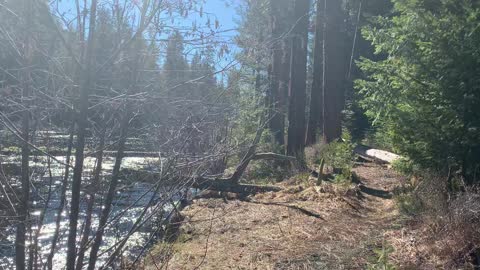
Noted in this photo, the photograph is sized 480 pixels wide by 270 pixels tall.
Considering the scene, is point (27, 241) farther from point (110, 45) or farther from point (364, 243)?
point (364, 243)

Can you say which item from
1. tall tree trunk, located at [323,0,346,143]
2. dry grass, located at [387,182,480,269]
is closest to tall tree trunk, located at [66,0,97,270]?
dry grass, located at [387,182,480,269]

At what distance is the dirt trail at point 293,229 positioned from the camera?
5645 mm

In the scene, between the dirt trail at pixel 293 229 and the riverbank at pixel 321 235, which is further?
the dirt trail at pixel 293 229

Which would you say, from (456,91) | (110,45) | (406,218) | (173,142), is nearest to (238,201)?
(406,218)

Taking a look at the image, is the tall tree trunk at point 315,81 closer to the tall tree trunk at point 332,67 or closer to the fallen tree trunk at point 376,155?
the tall tree trunk at point 332,67

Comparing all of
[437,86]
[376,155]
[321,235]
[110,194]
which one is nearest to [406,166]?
[437,86]

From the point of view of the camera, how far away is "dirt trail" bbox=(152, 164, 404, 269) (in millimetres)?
5645

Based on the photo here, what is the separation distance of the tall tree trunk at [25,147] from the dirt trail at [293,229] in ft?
4.56

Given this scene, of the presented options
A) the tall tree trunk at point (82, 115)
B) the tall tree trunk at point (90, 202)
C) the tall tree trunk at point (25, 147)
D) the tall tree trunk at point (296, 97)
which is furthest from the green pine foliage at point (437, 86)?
the tall tree trunk at point (296, 97)

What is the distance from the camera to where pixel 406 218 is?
21.0ft

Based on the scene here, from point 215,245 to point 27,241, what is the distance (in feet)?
10.7

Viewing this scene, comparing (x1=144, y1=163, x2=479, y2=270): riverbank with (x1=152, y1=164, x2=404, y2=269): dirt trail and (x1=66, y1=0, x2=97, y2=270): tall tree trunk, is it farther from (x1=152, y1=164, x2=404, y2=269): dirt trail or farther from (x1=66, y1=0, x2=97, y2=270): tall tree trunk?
(x1=66, y1=0, x2=97, y2=270): tall tree trunk

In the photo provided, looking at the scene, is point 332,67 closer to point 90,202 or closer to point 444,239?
point 444,239

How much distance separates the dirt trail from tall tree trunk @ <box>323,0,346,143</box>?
15.3ft
